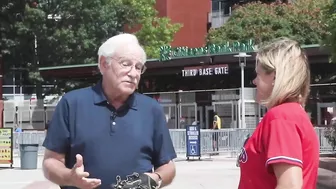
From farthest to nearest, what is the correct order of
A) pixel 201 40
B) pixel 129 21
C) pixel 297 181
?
1. pixel 201 40
2. pixel 129 21
3. pixel 297 181

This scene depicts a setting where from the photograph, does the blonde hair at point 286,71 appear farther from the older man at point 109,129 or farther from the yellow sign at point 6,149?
the yellow sign at point 6,149

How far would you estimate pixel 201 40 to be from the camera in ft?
181

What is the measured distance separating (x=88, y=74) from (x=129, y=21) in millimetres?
5221

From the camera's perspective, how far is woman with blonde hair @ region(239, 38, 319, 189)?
2.92 m

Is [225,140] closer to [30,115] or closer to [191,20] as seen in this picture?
[30,115]

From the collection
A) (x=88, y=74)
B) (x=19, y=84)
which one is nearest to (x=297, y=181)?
(x=88, y=74)

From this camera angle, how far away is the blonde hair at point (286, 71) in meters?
3.05

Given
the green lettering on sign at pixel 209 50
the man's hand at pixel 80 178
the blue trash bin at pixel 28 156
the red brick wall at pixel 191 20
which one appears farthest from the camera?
the red brick wall at pixel 191 20

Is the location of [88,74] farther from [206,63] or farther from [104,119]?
[104,119]

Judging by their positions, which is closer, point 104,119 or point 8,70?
point 104,119

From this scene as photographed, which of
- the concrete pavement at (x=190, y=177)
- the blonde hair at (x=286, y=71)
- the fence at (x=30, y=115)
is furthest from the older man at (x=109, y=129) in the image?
the fence at (x=30, y=115)

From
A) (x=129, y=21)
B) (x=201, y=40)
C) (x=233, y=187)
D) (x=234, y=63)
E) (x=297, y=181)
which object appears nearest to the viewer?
(x=297, y=181)

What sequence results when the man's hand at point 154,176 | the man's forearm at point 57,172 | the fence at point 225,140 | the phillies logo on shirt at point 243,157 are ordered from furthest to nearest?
the fence at point 225,140 → the man's hand at point 154,176 → the man's forearm at point 57,172 → the phillies logo on shirt at point 243,157

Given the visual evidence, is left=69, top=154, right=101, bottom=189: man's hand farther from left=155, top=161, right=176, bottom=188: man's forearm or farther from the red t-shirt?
the red t-shirt
